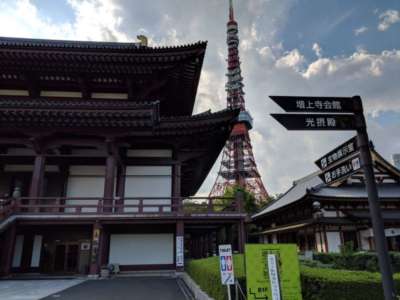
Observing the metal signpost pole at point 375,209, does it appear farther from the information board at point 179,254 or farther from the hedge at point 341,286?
the information board at point 179,254

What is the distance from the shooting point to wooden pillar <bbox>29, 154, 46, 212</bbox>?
14.8 meters

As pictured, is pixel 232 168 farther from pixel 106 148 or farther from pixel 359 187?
pixel 106 148

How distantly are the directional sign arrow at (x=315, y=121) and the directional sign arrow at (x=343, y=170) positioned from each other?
494 millimetres

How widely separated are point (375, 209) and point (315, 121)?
143cm

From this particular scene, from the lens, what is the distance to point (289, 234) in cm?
2239

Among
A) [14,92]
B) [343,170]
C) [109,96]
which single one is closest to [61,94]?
[14,92]

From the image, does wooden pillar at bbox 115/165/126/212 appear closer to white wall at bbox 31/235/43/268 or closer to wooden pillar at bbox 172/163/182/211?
wooden pillar at bbox 172/163/182/211

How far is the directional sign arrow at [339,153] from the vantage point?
4258 millimetres

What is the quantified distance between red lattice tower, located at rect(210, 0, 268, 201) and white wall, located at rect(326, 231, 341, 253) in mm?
37306

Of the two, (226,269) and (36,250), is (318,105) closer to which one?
(226,269)

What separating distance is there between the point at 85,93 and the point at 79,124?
3709 millimetres

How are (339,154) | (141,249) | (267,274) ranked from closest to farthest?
(339,154)
(267,274)
(141,249)

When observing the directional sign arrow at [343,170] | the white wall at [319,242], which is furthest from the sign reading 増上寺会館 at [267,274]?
the white wall at [319,242]

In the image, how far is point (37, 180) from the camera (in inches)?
595
